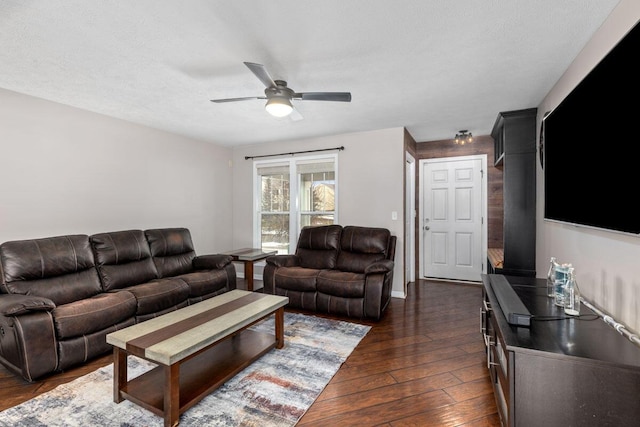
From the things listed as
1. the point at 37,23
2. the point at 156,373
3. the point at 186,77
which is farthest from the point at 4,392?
the point at 186,77

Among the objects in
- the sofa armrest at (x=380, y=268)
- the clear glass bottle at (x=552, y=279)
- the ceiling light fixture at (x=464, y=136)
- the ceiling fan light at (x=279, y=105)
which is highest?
the ceiling light fixture at (x=464, y=136)

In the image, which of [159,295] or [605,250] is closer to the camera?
[605,250]

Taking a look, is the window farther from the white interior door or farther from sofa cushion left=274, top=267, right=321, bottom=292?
the white interior door

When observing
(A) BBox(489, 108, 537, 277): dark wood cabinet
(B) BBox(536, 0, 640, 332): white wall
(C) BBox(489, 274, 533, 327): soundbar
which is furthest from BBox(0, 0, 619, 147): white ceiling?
(C) BBox(489, 274, 533, 327): soundbar

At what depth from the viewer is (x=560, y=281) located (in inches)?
68.6

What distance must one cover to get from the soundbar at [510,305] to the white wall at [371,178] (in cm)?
211

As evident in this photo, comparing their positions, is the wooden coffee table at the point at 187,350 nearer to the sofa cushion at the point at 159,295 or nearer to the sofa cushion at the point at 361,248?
the sofa cushion at the point at 159,295

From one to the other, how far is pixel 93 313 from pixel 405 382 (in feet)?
8.43

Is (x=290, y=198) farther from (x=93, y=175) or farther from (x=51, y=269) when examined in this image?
(x=51, y=269)

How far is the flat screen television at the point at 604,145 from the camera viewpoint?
1.30 m

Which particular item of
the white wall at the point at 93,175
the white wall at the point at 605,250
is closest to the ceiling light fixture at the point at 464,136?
the white wall at the point at 605,250

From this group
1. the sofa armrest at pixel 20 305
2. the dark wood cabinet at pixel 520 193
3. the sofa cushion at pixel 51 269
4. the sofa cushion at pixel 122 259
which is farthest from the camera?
the dark wood cabinet at pixel 520 193

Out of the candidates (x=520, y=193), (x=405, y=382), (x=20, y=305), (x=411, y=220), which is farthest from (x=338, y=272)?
(x=20, y=305)

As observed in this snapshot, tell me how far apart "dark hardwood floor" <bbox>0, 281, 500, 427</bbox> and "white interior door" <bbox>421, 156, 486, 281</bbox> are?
183 cm
